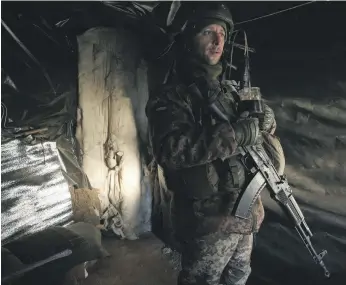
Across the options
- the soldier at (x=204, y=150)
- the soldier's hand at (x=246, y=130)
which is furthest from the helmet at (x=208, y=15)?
the soldier's hand at (x=246, y=130)

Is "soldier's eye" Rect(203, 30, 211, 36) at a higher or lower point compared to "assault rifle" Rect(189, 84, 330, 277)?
higher

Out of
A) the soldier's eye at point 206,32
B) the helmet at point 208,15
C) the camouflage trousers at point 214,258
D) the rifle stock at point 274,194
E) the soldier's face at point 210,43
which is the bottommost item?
the camouflage trousers at point 214,258

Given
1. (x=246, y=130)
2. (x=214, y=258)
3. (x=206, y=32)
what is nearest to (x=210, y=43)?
(x=206, y=32)

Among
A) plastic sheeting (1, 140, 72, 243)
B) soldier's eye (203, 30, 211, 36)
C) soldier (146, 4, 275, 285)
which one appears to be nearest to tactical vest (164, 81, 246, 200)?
soldier (146, 4, 275, 285)

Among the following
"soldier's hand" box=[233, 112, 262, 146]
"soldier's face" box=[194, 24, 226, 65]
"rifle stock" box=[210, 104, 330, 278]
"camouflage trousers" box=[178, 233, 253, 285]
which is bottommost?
"camouflage trousers" box=[178, 233, 253, 285]

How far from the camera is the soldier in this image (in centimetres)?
94

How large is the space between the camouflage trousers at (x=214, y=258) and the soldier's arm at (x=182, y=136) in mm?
254

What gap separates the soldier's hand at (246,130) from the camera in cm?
94

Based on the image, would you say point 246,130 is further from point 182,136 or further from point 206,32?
point 206,32

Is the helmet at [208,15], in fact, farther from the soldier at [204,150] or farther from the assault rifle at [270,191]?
the assault rifle at [270,191]

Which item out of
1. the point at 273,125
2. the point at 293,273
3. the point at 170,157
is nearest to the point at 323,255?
the point at 293,273

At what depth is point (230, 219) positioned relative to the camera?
1041 millimetres

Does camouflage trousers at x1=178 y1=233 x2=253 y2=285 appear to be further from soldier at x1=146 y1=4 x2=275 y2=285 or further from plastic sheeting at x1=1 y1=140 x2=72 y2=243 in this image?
plastic sheeting at x1=1 y1=140 x2=72 y2=243

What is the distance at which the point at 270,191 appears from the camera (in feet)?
3.44
